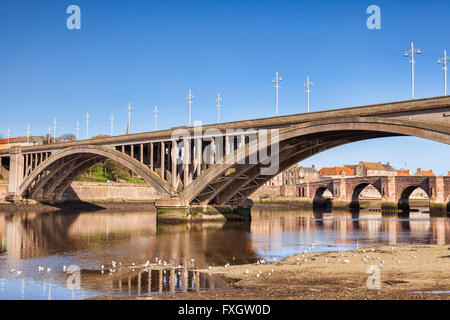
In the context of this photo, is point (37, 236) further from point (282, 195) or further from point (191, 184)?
point (282, 195)

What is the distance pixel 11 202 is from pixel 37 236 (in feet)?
150

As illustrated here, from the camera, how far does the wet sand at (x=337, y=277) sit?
16.4m

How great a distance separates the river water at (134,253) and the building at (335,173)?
140 m

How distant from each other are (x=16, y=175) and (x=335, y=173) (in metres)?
130

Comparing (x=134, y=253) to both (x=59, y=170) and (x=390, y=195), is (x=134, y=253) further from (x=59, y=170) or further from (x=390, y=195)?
(x=390, y=195)

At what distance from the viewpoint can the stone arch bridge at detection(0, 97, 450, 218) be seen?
116 feet

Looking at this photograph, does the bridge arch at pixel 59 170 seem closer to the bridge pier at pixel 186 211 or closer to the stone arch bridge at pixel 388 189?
the bridge pier at pixel 186 211

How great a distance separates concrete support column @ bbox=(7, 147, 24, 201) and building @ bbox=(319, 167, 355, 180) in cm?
12719

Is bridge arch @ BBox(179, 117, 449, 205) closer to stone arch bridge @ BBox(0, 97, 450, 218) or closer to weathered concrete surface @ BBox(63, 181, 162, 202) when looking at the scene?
stone arch bridge @ BBox(0, 97, 450, 218)

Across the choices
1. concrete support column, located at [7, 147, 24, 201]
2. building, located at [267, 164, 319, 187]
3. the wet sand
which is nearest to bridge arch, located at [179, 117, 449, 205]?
the wet sand

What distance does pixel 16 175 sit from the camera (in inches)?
3292

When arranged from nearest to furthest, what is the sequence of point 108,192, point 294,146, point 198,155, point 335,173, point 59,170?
point 294,146
point 198,155
point 59,170
point 108,192
point 335,173

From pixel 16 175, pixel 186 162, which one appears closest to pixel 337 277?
pixel 186 162
